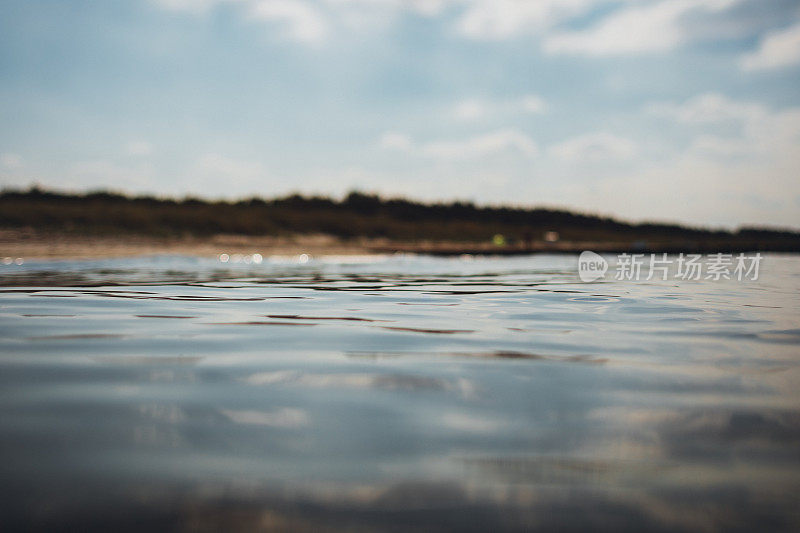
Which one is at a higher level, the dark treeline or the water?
the dark treeline

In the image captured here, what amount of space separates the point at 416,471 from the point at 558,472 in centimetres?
52

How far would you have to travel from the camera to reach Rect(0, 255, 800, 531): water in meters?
1.82

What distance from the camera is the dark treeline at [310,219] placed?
30.2 metres

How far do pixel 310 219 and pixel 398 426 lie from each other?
43558 millimetres

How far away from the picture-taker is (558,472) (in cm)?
207

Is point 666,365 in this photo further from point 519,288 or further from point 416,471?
point 519,288

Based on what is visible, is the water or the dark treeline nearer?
the water

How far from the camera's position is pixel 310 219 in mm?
45312

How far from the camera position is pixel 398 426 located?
258cm

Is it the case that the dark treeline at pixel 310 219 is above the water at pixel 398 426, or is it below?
above

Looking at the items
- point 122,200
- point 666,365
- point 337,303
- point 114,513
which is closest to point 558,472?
point 114,513

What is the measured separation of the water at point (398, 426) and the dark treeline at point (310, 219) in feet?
91.8

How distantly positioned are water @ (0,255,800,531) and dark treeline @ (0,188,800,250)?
2799cm

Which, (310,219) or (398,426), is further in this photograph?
(310,219)
